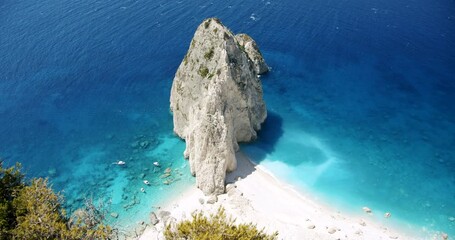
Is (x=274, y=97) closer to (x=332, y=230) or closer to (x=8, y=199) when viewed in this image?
(x=332, y=230)

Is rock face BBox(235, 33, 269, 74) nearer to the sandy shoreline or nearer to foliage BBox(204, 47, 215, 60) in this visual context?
foliage BBox(204, 47, 215, 60)

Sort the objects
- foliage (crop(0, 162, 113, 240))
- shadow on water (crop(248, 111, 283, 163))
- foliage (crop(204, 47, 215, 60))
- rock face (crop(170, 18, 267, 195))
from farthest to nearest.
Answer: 1. shadow on water (crop(248, 111, 283, 163))
2. foliage (crop(204, 47, 215, 60))
3. rock face (crop(170, 18, 267, 195))
4. foliage (crop(0, 162, 113, 240))

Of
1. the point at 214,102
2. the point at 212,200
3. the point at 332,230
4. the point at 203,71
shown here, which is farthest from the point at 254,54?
the point at 332,230

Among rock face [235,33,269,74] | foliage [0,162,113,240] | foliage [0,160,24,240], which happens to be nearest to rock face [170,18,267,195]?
foliage [0,162,113,240]

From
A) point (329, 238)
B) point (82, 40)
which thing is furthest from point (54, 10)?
point (329, 238)

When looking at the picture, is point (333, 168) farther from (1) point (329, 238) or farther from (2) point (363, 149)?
(1) point (329, 238)

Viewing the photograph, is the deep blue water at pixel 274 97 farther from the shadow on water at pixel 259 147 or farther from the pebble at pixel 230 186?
the pebble at pixel 230 186

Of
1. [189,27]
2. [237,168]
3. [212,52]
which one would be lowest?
[237,168]
